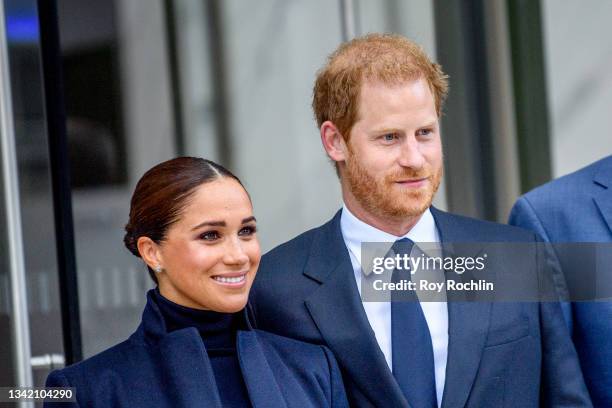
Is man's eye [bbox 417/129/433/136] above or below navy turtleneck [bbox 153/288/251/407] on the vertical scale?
above

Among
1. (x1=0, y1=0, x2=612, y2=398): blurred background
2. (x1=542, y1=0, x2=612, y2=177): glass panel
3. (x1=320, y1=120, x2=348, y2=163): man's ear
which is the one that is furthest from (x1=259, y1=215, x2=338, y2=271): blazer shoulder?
(x1=542, y1=0, x2=612, y2=177): glass panel

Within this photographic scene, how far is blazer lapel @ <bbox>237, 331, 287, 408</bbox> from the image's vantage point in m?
2.67

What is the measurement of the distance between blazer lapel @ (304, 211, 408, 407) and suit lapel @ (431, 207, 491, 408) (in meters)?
0.12

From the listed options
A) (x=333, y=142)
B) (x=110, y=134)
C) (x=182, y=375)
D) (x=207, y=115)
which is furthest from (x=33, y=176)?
(x=182, y=375)

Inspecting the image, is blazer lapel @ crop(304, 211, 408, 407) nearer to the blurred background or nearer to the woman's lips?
the woman's lips

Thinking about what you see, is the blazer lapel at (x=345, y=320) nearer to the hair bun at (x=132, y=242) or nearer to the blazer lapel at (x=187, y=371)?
the blazer lapel at (x=187, y=371)

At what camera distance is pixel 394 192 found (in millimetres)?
2854

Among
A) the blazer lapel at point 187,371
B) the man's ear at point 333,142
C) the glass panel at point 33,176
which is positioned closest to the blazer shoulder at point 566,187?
the man's ear at point 333,142

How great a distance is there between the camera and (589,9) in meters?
5.38

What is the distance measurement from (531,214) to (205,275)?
3.15ft

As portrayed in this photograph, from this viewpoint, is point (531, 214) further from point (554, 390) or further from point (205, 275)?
point (205, 275)

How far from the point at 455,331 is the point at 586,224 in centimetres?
56

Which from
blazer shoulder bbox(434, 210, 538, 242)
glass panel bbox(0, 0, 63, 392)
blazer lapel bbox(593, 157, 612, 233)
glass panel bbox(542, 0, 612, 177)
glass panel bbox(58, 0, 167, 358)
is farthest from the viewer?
glass panel bbox(542, 0, 612, 177)

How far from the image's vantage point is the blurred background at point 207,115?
3.78 meters
